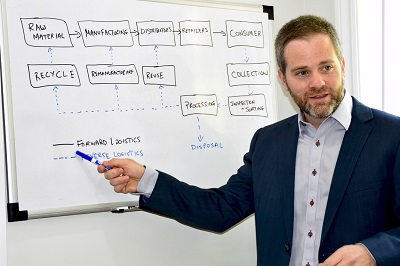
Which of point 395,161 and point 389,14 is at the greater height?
point 389,14

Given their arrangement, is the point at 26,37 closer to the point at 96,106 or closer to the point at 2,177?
the point at 96,106

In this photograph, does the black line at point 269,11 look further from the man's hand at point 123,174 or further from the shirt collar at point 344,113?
the man's hand at point 123,174

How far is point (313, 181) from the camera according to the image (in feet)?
6.02

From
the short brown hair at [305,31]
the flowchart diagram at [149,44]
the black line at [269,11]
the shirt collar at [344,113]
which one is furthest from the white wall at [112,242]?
the shirt collar at [344,113]

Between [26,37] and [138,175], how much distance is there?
0.64 meters

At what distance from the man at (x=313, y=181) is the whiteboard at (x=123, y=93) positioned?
0.63 ft

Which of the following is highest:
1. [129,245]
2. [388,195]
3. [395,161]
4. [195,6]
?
[195,6]

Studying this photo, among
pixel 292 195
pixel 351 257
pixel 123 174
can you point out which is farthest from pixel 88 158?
pixel 351 257

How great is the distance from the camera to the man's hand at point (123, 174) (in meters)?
1.90

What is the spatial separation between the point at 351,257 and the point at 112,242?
3.18ft

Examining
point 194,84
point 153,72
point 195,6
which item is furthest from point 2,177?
point 195,6

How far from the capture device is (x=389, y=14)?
2553mm

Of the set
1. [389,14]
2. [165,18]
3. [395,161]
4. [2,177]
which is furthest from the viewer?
[389,14]

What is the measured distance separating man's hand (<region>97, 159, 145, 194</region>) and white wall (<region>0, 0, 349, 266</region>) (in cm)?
25
